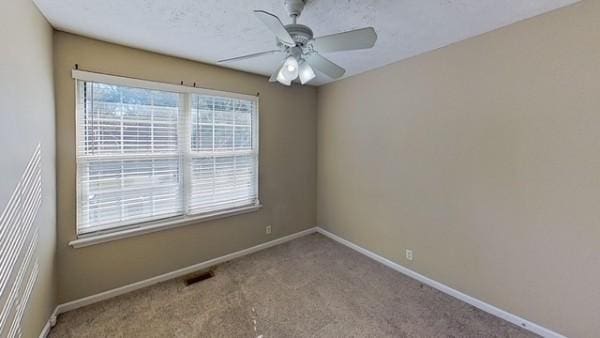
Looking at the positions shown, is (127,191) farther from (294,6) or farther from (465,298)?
(465,298)

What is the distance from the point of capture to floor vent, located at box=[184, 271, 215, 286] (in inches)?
A: 101

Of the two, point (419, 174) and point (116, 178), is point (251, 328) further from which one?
point (419, 174)

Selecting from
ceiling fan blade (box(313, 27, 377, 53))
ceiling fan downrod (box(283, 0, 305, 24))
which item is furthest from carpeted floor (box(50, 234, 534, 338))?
ceiling fan downrod (box(283, 0, 305, 24))

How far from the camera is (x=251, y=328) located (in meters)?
1.95

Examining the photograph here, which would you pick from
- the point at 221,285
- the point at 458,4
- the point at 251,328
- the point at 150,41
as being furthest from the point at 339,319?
the point at 150,41

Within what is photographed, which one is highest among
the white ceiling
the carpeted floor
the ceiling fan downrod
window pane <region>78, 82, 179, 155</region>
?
the white ceiling

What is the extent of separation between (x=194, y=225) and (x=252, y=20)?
2.22m

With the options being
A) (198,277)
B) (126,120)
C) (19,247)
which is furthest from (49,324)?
(126,120)

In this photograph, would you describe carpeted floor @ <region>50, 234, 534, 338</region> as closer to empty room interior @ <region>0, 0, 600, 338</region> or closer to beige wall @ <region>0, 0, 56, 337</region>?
empty room interior @ <region>0, 0, 600, 338</region>

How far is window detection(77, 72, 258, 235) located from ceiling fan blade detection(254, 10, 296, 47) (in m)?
1.64

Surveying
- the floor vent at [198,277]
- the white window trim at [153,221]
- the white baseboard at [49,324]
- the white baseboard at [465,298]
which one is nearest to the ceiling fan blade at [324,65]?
the white window trim at [153,221]

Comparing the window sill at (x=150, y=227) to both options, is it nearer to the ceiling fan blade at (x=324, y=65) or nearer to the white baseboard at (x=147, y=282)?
the white baseboard at (x=147, y=282)

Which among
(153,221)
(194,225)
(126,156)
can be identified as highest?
(126,156)

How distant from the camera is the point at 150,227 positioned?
8.15 ft
